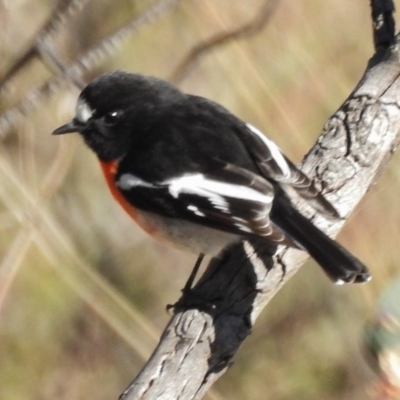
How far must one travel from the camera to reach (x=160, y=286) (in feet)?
14.9

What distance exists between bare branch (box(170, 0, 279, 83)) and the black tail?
5.63 ft

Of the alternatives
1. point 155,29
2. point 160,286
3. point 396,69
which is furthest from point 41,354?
point 396,69

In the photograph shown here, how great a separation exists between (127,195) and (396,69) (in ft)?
3.34

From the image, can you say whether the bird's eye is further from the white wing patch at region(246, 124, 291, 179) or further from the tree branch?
the tree branch

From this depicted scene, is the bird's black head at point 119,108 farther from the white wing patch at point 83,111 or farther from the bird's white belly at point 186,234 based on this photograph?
the bird's white belly at point 186,234

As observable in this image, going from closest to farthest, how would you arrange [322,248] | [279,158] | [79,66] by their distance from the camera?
[322,248]
[279,158]
[79,66]

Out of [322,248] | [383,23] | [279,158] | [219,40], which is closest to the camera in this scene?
[322,248]

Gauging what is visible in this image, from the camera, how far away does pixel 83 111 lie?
2643mm

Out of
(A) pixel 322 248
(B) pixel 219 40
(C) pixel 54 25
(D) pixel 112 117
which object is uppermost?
A: (C) pixel 54 25

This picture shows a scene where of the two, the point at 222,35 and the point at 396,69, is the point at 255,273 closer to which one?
the point at 396,69

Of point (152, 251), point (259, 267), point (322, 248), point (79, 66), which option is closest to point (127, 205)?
point (259, 267)

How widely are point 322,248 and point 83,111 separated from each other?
96cm

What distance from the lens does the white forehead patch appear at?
263cm

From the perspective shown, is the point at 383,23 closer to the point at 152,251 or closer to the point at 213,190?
the point at 213,190
